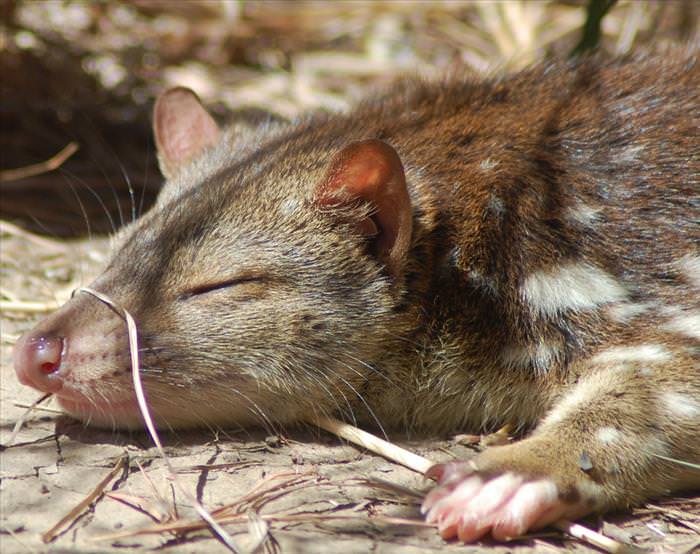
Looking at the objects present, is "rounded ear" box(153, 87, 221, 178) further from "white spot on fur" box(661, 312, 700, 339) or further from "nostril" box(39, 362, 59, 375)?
"white spot on fur" box(661, 312, 700, 339)

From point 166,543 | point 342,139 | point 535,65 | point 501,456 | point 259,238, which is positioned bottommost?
point 166,543

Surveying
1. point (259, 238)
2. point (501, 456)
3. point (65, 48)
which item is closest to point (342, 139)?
point (259, 238)

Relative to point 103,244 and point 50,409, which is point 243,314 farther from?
point 103,244

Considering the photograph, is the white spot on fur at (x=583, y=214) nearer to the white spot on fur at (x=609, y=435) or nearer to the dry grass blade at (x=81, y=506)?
the white spot on fur at (x=609, y=435)

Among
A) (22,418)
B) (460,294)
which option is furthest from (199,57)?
(22,418)

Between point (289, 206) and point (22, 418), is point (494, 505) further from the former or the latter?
point (22, 418)

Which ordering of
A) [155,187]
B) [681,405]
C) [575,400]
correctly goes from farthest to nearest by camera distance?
[155,187], [575,400], [681,405]
